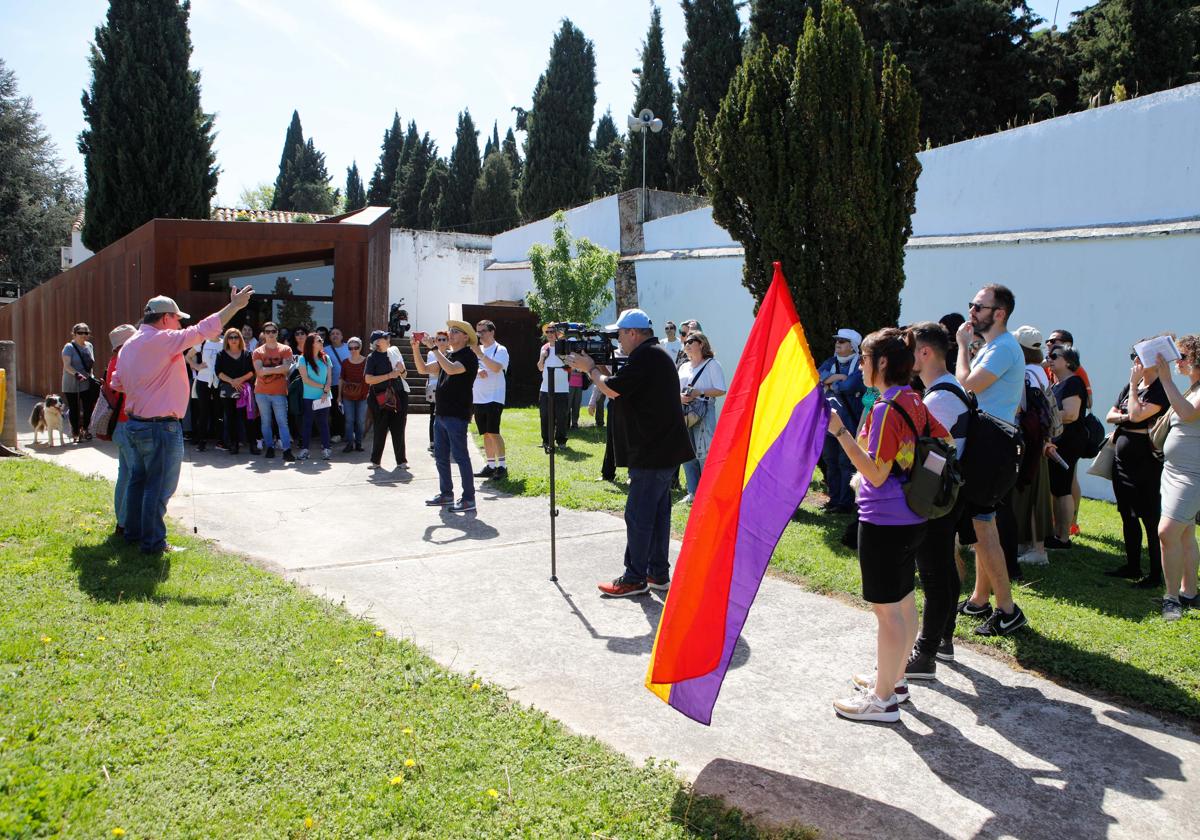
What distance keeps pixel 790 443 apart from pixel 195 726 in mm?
2811

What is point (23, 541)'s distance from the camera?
20.0 feet

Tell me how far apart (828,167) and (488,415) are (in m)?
4.64

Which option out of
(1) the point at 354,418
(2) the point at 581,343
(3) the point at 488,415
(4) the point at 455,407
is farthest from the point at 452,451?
(1) the point at 354,418

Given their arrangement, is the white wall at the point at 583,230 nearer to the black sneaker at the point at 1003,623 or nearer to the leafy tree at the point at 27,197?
the black sneaker at the point at 1003,623

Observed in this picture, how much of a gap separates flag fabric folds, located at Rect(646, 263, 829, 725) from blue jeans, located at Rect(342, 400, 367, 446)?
8.96 meters

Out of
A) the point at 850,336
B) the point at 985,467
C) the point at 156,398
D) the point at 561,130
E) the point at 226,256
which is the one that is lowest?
the point at 985,467

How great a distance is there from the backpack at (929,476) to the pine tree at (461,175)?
46734 millimetres

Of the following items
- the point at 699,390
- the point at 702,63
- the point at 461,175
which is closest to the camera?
the point at 699,390

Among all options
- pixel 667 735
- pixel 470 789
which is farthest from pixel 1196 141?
pixel 470 789

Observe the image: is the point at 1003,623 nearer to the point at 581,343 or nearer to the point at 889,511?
the point at 889,511

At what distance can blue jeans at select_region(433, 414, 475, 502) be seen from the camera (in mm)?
8020

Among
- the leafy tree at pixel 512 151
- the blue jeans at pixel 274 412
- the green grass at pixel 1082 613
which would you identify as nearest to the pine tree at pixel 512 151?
the leafy tree at pixel 512 151

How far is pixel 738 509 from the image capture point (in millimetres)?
3484

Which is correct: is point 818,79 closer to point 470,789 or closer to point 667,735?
point 667,735
